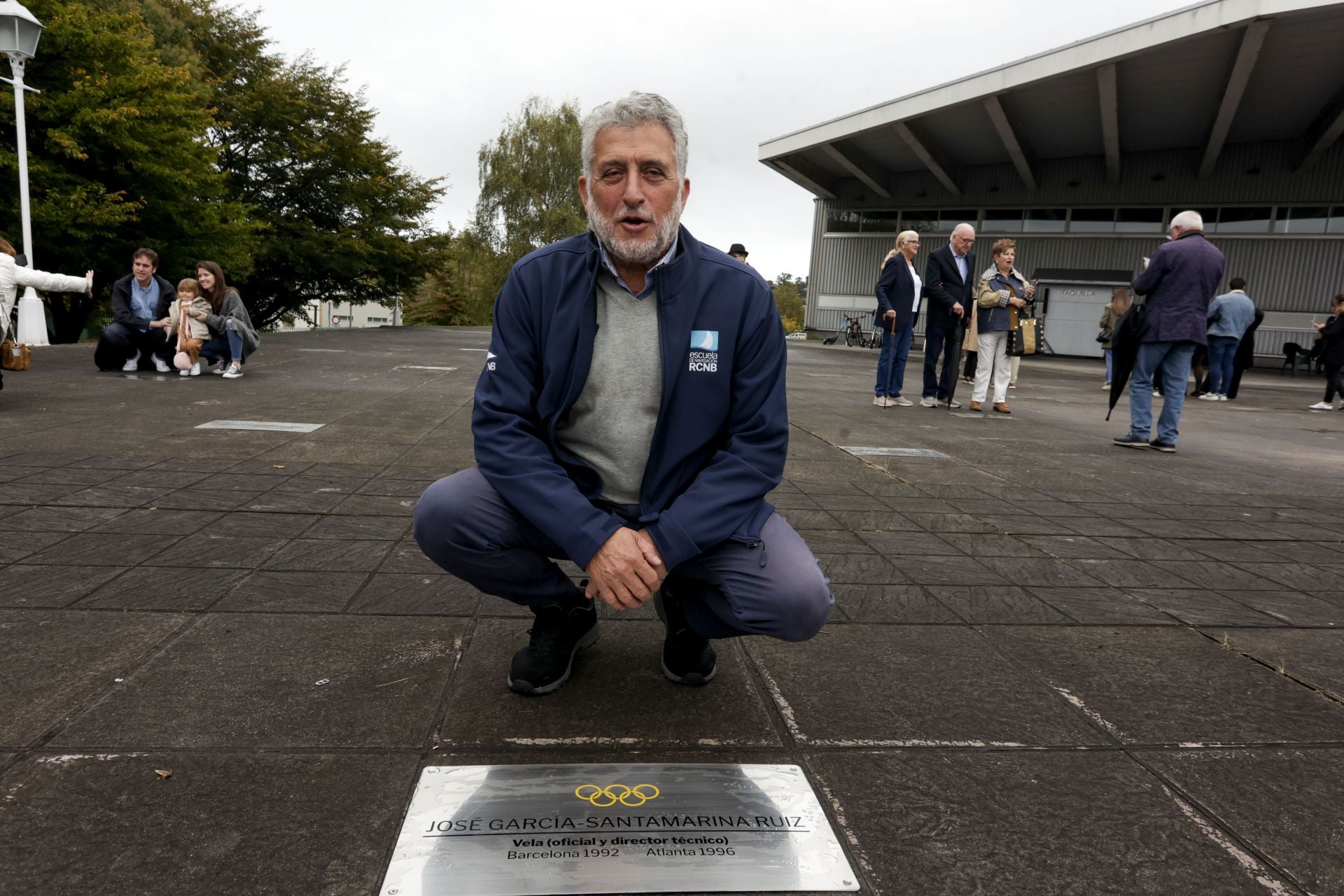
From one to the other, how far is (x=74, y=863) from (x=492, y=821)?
736 millimetres

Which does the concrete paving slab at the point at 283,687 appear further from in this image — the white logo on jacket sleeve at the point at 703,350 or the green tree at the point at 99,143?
the green tree at the point at 99,143

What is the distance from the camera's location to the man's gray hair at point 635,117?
2.23m

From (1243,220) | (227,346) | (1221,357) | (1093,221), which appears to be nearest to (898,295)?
(1221,357)

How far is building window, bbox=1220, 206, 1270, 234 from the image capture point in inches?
1051

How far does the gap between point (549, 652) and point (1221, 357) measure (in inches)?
588

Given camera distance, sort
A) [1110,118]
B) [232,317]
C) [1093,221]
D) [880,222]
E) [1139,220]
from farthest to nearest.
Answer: [880,222]
[1093,221]
[1139,220]
[1110,118]
[232,317]

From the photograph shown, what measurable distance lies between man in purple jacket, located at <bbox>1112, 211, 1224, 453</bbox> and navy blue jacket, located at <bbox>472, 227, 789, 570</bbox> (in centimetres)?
596

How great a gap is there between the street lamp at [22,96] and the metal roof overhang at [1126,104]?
781 inches

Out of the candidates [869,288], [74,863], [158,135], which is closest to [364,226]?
[158,135]

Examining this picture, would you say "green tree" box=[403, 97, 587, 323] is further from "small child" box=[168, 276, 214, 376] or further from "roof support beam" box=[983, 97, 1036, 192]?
"small child" box=[168, 276, 214, 376]

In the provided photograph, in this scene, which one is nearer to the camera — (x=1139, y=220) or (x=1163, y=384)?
(x=1163, y=384)

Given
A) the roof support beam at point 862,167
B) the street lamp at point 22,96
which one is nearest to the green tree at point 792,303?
the roof support beam at point 862,167

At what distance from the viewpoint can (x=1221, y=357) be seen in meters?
14.1

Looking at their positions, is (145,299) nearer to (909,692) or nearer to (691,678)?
(691,678)
